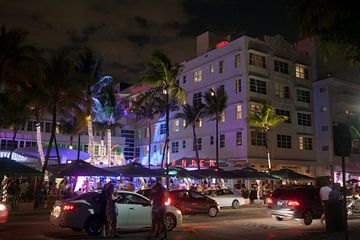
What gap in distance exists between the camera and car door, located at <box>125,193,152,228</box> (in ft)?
52.0

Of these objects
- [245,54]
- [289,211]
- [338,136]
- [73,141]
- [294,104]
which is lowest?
[289,211]

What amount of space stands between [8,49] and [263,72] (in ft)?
101

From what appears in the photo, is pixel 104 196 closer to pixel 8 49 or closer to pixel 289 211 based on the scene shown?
pixel 289 211

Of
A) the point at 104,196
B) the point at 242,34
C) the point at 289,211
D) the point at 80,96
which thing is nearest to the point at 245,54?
the point at 242,34

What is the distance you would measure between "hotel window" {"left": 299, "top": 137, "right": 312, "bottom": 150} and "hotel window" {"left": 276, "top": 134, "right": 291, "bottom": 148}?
2.28 metres

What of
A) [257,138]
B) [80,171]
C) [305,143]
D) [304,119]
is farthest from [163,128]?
[80,171]

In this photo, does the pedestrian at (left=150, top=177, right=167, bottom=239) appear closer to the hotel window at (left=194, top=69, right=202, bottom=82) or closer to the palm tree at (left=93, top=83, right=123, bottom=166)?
the palm tree at (left=93, top=83, right=123, bottom=166)

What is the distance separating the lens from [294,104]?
178 ft

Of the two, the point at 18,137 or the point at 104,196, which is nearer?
the point at 104,196

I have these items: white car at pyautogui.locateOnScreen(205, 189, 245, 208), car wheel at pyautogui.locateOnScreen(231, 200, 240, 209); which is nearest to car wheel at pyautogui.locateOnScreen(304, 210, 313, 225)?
white car at pyautogui.locateOnScreen(205, 189, 245, 208)

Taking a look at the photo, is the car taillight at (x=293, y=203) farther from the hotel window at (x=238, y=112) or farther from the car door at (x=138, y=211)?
the hotel window at (x=238, y=112)

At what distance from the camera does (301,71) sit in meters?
55.9

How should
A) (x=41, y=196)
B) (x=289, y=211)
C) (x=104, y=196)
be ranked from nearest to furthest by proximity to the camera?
(x=104, y=196) < (x=289, y=211) < (x=41, y=196)

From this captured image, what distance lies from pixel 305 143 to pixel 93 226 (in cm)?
4407
